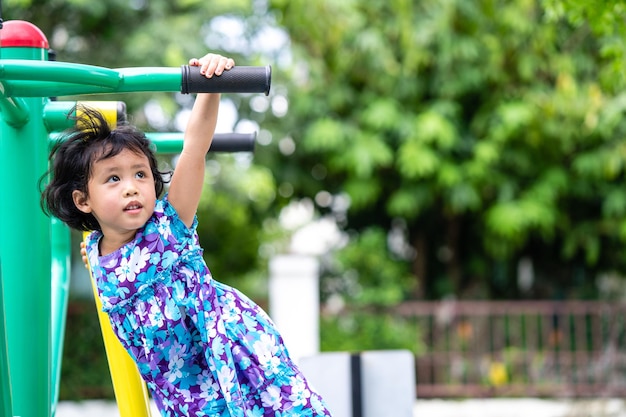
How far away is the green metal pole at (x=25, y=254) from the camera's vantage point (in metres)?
1.96

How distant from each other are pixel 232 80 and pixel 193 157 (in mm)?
177

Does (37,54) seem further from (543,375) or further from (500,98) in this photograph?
(543,375)

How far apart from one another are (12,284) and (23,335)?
0.12m

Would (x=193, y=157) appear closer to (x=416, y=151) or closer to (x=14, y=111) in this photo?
(x=14, y=111)

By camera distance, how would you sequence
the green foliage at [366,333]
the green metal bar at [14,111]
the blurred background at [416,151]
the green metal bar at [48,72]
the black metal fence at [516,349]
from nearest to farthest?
the green metal bar at [48,72]
the green metal bar at [14,111]
the blurred background at [416,151]
the green foliage at [366,333]
the black metal fence at [516,349]

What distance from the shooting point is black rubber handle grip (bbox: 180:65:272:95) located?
1505 mm

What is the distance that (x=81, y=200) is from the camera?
1.64 meters

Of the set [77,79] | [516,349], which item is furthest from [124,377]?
[516,349]

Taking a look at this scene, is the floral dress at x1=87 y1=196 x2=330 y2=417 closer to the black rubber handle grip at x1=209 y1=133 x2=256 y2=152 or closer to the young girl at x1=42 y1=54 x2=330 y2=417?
the young girl at x1=42 y1=54 x2=330 y2=417

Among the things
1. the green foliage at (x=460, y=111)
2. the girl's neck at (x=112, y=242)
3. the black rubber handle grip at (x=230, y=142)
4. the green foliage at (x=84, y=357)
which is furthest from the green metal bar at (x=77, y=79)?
the green foliage at (x=84, y=357)

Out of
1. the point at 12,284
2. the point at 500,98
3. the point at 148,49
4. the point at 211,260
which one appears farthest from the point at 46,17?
the point at 12,284

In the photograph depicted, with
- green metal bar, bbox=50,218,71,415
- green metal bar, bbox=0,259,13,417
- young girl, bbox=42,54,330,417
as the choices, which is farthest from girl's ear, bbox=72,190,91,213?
green metal bar, bbox=50,218,71,415

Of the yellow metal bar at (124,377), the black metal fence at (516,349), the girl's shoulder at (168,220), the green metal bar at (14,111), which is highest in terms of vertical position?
the green metal bar at (14,111)

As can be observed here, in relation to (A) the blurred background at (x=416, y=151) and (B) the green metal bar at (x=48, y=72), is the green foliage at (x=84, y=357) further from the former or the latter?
(B) the green metal bar at (x=48, y=72)
